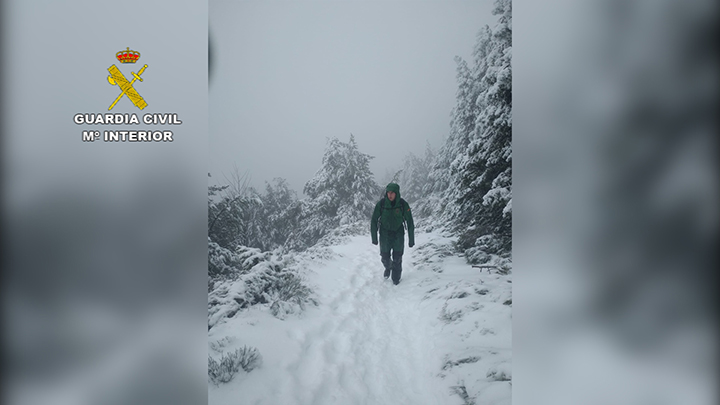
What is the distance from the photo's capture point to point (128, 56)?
1599 millimetres

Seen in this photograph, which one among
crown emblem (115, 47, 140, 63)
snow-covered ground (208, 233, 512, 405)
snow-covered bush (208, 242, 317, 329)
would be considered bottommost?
snow-covered ground (208, 233, 512, 405)

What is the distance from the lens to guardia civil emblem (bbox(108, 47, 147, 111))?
62.7 inches

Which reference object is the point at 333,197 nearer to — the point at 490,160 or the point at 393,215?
the point at 393,215

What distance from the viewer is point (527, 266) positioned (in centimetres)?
160

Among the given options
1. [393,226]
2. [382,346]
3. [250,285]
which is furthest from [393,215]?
[250,285]

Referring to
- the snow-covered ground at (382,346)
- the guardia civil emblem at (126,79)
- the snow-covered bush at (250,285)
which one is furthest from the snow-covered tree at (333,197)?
the guardia civil emblem at (126,79)

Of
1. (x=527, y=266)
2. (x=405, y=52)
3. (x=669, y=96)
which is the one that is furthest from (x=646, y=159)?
(x=405, y=52)

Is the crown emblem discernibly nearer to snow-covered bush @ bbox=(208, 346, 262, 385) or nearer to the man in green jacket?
snow-covered bush @ bbox=(208, 346, 262, 385)

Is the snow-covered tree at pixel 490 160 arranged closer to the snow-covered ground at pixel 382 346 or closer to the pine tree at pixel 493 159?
the pine tree at pixel 493 159

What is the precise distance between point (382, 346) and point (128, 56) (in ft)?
11.2

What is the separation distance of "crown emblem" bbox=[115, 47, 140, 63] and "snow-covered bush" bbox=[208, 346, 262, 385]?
2466 mm

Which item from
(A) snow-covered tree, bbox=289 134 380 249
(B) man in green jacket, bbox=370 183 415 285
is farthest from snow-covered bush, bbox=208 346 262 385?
(A) snow-covered tree, bbox=289 134 380 249

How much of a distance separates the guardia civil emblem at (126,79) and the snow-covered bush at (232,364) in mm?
2140

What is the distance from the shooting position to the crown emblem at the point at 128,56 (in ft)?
5.24
